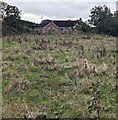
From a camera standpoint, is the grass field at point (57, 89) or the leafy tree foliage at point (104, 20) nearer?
the grass field at point (57, 89)

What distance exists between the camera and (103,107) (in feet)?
20.8

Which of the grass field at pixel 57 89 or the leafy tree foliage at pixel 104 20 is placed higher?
the leafy tree foliage at pixel 104 20

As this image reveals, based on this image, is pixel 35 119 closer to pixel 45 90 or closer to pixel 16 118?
pixel 16 118

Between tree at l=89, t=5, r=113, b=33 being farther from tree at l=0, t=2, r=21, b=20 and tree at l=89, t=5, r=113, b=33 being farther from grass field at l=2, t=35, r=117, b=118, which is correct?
grass field at l=2, t=35, r=117, b=118

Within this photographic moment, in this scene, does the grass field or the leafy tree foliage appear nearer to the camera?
the grass field

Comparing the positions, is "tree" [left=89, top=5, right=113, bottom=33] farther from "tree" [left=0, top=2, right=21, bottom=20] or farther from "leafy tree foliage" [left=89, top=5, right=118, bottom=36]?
"tree" [left=0, top=2, right=21, bottom=20]

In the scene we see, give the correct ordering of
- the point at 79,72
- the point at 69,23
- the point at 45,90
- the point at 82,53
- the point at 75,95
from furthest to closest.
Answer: the point at 69,23 → the point at 82,53 → the point at 79,72 → the point at 45,90 → the point at 75,95

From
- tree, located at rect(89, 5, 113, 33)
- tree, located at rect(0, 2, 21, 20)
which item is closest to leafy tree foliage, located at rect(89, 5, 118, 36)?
tree, located at rect(89, 5, 113, 33)

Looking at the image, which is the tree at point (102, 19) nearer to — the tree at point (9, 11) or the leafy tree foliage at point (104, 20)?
the leafy tree foliage at point (104, 20)

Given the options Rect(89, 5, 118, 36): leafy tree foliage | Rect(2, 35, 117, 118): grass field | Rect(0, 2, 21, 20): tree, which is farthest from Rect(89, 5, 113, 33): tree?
Rect(2, 35, 117, 118): grass field

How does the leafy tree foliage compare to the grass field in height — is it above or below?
above

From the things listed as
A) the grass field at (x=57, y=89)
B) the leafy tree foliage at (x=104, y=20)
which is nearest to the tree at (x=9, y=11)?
the leafy tree foliage at (x=104, y=20)

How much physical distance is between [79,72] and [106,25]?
90.9 feet

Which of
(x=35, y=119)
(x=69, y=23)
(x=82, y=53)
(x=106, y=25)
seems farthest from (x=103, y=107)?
(x=69, y=23)
